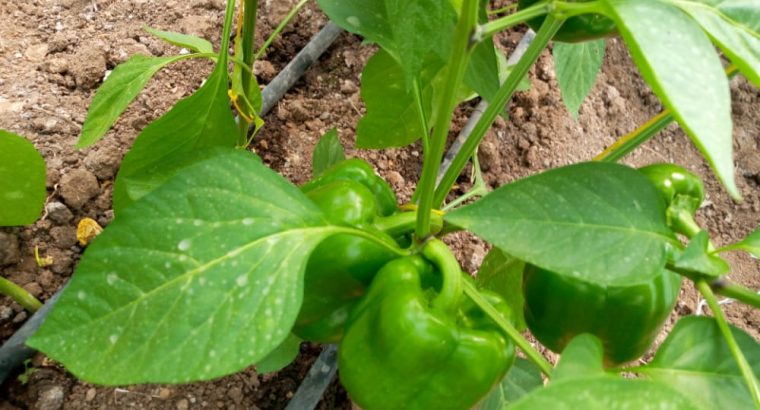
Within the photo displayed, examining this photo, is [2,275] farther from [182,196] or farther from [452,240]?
[452,240]

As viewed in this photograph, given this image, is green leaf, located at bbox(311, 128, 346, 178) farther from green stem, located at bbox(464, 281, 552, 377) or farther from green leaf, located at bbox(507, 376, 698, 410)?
green leaf, located at bbox(507, 376, 698, 410)

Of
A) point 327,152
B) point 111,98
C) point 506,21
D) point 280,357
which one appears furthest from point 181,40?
point 506,21

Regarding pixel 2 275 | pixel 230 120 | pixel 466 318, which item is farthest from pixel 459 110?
pixel 2 275

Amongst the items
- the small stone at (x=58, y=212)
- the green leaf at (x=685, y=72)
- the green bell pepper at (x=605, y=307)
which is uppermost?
the green leaf at (x=685, y=72)

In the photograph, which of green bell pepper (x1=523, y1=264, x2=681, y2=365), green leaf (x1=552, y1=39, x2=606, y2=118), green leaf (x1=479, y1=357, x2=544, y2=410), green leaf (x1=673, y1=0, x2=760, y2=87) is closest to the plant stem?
green bell pepper (x1=523, y1=264, x2=681, y2=365)

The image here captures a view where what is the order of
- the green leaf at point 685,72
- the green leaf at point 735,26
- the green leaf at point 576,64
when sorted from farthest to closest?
1. the green leaf at point 576,64
2. the green leaf at point 735,26
3. the green leaf at point 685,72

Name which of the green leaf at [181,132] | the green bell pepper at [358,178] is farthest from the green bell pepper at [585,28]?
the green leaf at [181,132]

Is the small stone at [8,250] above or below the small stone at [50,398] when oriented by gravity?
above

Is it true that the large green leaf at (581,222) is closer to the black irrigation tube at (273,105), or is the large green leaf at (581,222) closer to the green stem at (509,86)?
the green stem at (509,86)
